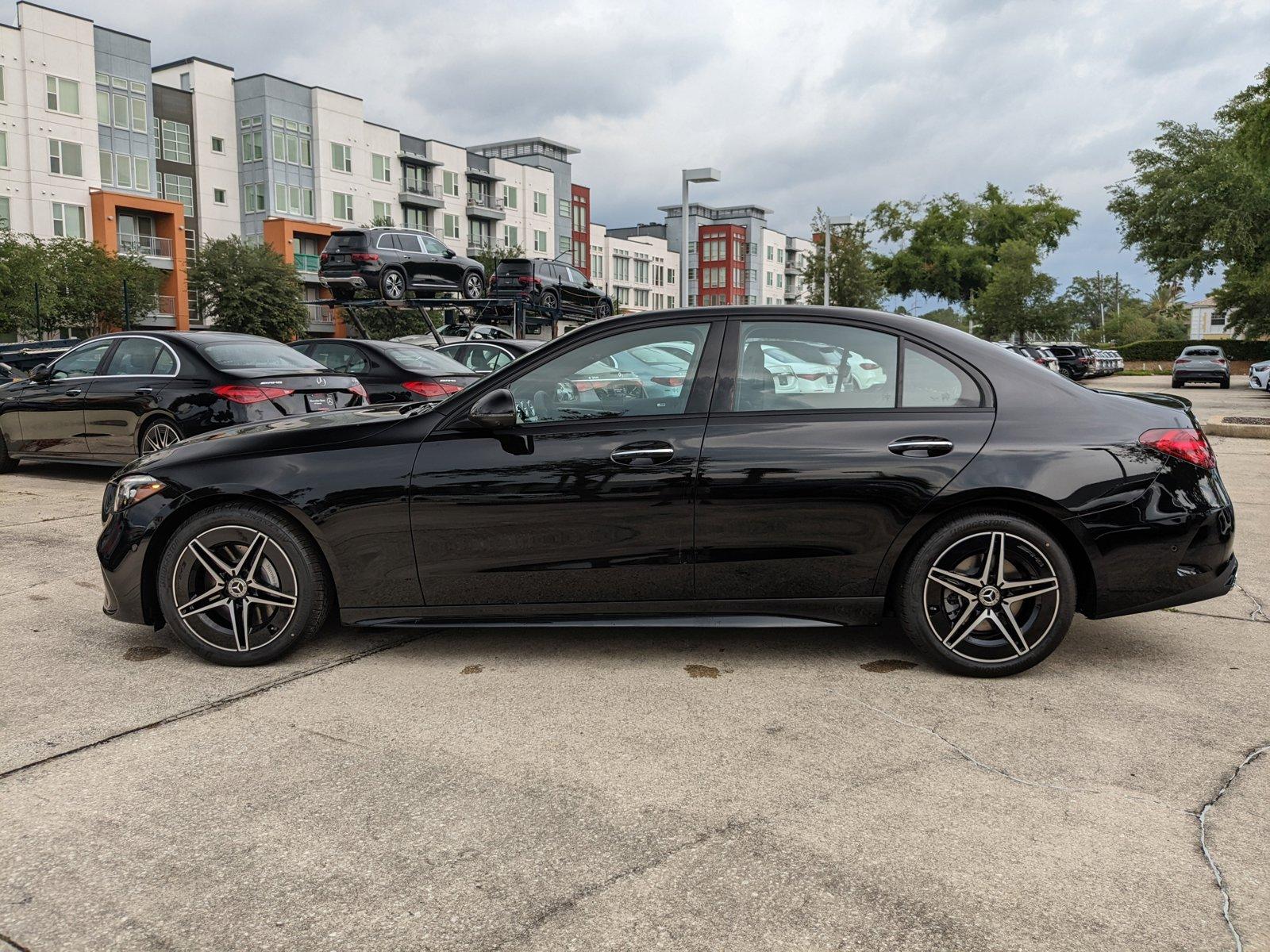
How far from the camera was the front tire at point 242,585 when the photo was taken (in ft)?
13.9

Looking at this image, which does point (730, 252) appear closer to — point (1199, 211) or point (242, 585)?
point (1199, 211)

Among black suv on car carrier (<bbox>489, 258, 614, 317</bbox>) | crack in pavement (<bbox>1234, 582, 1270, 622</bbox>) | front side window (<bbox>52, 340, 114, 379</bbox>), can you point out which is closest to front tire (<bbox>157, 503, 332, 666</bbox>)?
crack in pavement (<bbox>1234, 582, 1270, 622</bbox>)

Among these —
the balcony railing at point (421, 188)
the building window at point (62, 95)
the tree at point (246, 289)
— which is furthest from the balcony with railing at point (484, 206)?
the building window at point (62, 95)

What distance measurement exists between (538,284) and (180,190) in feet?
110

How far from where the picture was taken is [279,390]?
29.6 ft

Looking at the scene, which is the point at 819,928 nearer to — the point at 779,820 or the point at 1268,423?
the point at 779,820

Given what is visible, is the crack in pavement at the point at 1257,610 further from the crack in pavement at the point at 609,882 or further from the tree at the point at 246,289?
the tree at the point at 246,289

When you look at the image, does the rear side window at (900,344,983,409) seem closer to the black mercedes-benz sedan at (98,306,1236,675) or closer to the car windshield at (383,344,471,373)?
the black mercedes-benz sedan at (98,306,1236,675)

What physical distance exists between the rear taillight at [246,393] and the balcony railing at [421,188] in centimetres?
5734

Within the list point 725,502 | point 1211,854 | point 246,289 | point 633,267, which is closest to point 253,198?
point 246,289

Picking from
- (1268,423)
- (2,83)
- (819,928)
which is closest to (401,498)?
(819,928)

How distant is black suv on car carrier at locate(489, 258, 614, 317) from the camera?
90.3ft

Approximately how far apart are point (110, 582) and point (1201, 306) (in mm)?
129568

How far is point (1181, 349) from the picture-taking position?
55812mm
